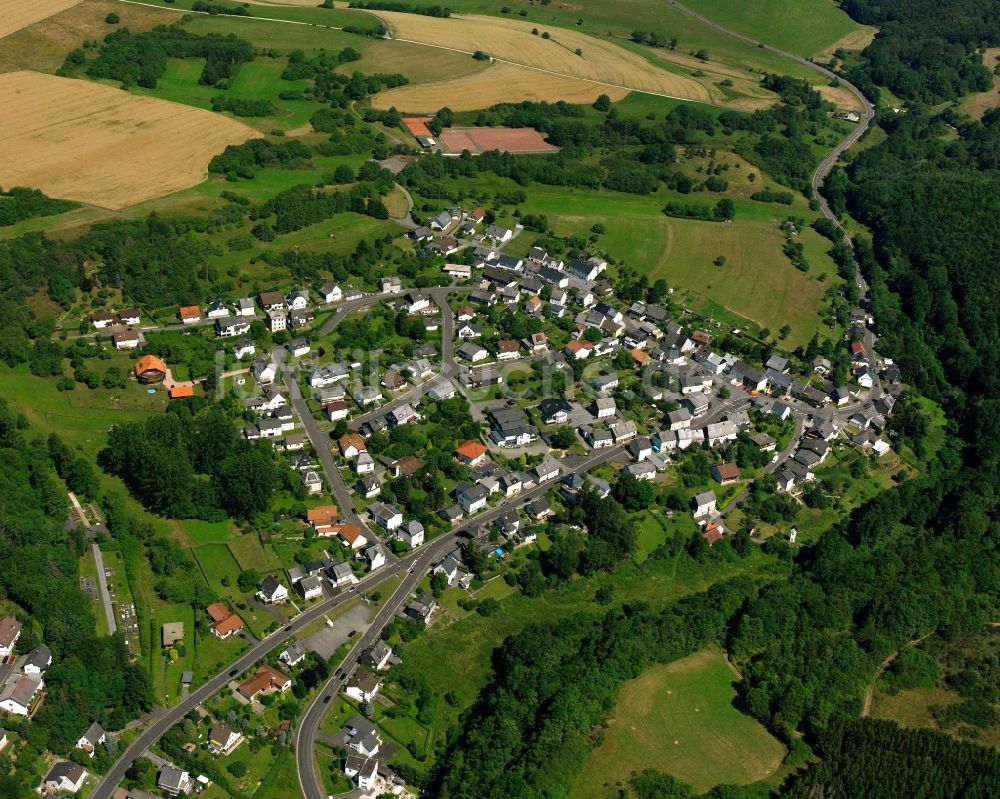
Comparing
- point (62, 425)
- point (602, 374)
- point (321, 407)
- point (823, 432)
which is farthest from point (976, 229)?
point (62, 425)

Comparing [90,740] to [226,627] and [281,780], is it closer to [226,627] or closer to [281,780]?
[226,627]

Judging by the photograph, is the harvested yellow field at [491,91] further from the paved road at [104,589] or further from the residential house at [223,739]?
the residential house at [223,739]

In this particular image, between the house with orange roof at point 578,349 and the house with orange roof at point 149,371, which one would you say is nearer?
the house with orange roof at point 149,371

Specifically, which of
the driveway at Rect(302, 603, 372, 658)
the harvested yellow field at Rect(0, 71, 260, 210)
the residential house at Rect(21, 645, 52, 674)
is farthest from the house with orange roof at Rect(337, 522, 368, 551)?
the harvested yellow field at Rect(0, 71, 260, 210)

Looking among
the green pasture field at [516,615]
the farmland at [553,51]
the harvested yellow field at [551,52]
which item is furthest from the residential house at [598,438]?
the farmland at [553,51]

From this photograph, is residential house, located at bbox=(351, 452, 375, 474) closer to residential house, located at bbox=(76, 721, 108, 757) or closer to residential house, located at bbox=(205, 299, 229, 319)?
residential house, located at bbox=(205, 299, 229, 319)

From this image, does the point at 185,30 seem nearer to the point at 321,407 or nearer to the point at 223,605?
the point at 321,407

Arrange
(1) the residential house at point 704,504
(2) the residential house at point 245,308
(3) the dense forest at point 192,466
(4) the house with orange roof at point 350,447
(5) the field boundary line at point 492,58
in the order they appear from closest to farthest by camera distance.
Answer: (3) the dense forest at point 192,466 → (1) the residential house at point 704,504 → (4) the house with orange roof at point 350,447 → (2) the residential house at point 245,308 → (5) the field boundary line at point 492,58
